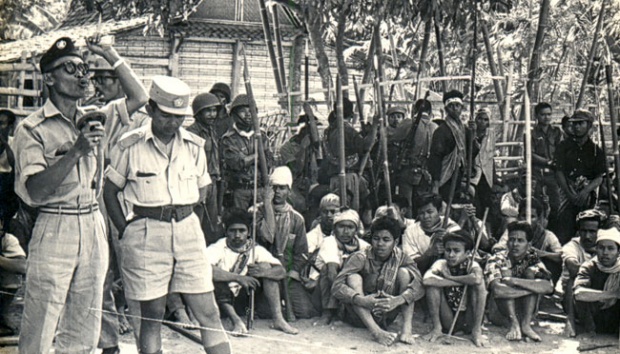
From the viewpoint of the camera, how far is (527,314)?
568 cm

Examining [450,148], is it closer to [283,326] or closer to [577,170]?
[577,170]

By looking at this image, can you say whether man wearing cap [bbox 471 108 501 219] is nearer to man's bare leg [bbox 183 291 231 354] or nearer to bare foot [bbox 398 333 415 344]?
bare foot [bbox 398 333 415 344]

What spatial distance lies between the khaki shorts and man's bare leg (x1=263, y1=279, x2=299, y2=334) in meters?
1.60

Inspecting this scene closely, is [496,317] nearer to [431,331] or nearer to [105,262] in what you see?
[431,331]

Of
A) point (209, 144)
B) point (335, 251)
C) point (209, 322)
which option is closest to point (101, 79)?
point (209, 144)

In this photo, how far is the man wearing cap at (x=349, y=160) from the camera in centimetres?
697

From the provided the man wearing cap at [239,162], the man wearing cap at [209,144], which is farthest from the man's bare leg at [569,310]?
the man wearing cap at [209,144]

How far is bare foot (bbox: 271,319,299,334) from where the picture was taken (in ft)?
18.2

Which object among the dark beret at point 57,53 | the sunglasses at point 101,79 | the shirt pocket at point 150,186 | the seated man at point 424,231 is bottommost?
the seated man at point 424,231

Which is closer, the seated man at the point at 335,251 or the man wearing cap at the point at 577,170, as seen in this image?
the seated man at the point at 335,251

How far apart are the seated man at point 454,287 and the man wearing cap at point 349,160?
1.32 m

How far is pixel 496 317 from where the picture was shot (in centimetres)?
585

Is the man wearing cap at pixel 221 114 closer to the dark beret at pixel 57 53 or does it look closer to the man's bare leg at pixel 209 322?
the man's bare leg at pixel 209 322

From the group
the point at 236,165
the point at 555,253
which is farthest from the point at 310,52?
the point at 555,253
